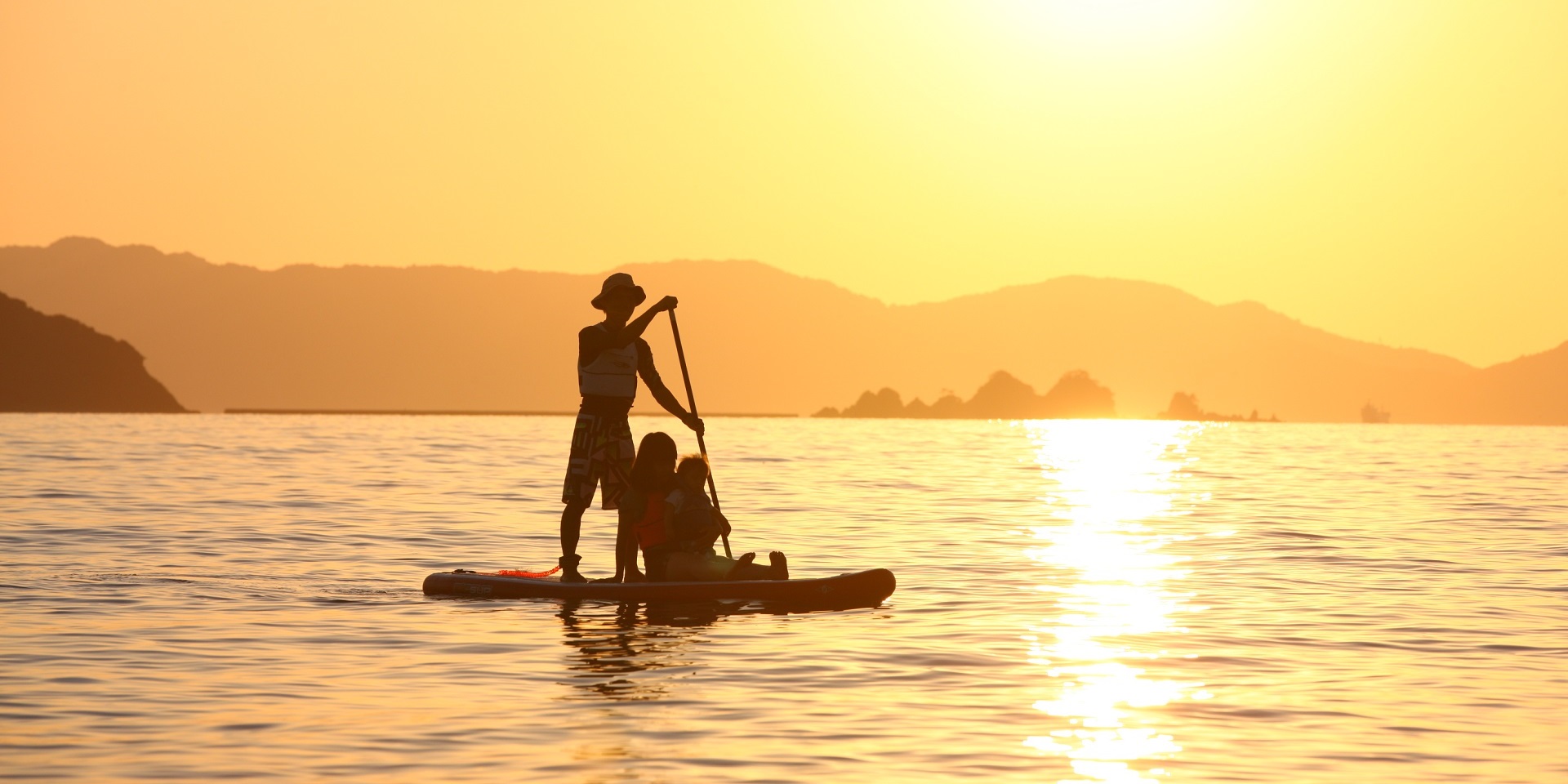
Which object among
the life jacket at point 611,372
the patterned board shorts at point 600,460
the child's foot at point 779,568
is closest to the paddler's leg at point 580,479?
the patterned board shorts at point 600,460

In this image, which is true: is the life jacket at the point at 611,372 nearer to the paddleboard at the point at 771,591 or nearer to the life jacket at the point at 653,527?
the life jacket at the point at 653,527

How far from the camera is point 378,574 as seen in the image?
651 inches

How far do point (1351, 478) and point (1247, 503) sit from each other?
1373 centimetres

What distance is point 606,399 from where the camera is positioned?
46.7ft

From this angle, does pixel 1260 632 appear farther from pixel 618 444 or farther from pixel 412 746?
pixel 412 746

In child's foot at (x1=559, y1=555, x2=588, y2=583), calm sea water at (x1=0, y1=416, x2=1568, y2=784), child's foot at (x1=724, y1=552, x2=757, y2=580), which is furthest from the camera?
child's foot at (x1=559, y1=555, x2=588, y2=583)

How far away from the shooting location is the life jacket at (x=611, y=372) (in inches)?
559

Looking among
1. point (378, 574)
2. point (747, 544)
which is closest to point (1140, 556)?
point (747, 544)

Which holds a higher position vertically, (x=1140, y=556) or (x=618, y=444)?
(x=618, y=444)

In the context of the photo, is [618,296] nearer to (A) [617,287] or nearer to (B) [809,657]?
(A) [617,287]

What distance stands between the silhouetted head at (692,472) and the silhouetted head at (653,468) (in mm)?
84

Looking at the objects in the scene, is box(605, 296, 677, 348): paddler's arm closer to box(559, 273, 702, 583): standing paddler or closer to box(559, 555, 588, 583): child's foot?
box(559, 273, 702, 583): standing paddler

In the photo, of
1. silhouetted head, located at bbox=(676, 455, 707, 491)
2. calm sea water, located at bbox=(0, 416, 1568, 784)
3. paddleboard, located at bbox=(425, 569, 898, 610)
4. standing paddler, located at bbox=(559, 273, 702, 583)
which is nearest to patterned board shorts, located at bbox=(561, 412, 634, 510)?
standing paddler, located at bbox=(559, 273, 702, 583)

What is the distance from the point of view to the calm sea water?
26.5 ft
